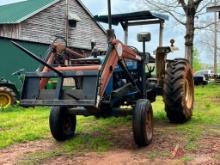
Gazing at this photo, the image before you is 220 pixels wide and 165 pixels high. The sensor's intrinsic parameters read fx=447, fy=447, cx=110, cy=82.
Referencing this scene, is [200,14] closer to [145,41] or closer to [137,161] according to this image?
[145,41]

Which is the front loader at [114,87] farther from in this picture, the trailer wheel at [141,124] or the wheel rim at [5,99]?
the wheel rim at [5,99]

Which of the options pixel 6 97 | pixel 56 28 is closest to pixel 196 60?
pixel 56 28

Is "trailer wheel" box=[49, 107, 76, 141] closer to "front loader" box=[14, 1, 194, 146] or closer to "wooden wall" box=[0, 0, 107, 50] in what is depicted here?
"front loader" box=[14, 1, 194, 146]

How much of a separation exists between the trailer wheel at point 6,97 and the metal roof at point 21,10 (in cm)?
1349

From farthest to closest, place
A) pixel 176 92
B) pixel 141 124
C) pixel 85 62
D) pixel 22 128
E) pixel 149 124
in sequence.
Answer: pixel 22 128, pixel 176 92, pixel 85 62, pixel 149 124, pixel 141 124

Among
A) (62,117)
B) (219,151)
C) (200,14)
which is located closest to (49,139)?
(62,117)

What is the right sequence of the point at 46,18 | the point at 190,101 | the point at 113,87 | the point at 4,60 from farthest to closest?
1. the point at 46,18
2. the point at 4,60
3. the point at 190,101
4. the point at 113,87

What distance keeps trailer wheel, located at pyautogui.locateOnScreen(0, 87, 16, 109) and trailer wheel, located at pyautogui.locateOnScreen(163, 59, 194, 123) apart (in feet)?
24.4

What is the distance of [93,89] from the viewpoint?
6785 millimetres

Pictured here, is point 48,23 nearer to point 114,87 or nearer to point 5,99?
point 5,99

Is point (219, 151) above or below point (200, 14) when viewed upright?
below

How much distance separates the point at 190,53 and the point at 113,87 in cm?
1924

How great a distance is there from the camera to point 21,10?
3073 cm

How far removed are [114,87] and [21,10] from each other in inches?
937
